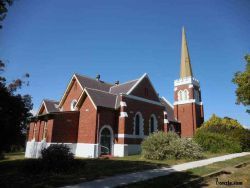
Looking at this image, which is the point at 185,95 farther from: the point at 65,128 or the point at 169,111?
the point at 65,128

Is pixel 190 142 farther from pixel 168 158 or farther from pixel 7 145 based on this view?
pixel 7 145

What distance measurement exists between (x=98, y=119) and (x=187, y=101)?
24.2 metres

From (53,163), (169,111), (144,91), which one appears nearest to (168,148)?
(53,163)

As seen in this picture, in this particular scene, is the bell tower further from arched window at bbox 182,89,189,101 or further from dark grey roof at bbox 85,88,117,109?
dark grey roof at bbox 85,88,117,109

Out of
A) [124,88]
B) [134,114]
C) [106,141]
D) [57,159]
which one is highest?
[124,88]

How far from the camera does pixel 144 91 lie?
30.1 metres

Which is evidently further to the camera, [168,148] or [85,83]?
[85,83]

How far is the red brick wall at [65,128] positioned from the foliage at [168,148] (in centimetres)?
993

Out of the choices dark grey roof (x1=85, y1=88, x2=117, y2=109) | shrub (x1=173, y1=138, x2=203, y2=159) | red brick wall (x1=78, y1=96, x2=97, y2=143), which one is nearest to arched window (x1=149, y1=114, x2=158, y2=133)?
dark grey roof (x1=85, y1=88, x2=117, y2=109)

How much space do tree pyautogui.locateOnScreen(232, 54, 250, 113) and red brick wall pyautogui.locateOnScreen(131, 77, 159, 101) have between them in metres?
11.5

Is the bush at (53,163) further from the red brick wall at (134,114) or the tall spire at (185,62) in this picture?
the tall spire at (185,62)

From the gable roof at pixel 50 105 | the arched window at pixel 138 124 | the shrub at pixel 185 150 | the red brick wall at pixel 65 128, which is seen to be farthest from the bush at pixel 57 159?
the gable roof at pixel 50 105

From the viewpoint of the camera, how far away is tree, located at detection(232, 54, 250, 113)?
28.9 meters

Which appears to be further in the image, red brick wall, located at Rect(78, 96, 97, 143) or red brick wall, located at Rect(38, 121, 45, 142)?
red brick wall, located at Rect(38, 121, 45, 142)
